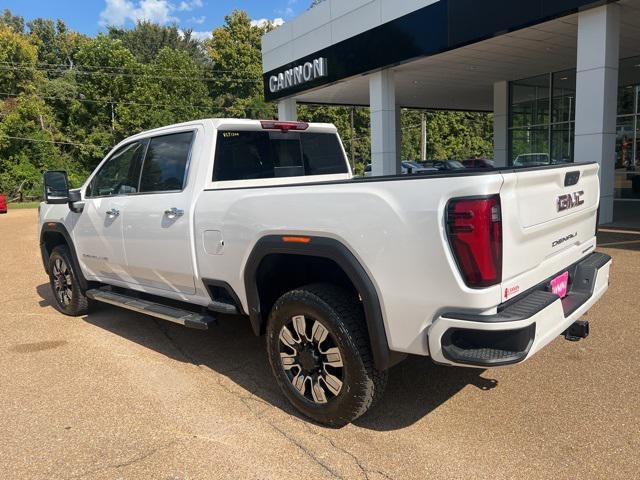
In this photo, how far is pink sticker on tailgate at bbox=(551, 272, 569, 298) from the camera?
3207mm

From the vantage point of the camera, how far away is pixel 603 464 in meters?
2.77

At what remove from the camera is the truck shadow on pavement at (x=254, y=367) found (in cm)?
353

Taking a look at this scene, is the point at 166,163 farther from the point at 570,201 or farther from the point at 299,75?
the point at 299,75

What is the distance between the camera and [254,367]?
434cm

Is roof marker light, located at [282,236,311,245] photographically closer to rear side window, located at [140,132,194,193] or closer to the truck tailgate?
the truck tailgate

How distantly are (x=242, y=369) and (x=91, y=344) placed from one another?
1736mm

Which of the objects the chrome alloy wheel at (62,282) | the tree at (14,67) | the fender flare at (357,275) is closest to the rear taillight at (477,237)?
the fender flare at (357,275)

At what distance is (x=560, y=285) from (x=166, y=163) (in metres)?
3.24

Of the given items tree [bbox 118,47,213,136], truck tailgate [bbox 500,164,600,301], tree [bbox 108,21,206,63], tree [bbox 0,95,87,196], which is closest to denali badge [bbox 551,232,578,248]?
truck tailgate [bbox 500,164,600,301]

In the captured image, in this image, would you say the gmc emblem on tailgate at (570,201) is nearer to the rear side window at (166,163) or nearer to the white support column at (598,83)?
the rear side window at (166,163)

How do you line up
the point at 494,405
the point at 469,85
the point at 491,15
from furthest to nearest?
the point at 469,85
the point at 491,15
the point at 494,405

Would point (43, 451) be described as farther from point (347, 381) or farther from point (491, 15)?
point (491, 15)

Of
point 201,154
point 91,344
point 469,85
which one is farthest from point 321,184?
point 469,85

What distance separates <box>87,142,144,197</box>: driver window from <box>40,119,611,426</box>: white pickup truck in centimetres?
2
